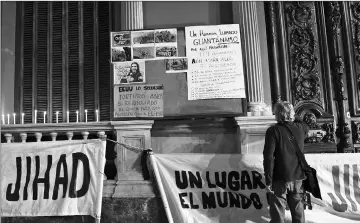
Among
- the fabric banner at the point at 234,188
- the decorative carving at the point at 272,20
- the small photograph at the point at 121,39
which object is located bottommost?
the fabric banner at the point at 234,188

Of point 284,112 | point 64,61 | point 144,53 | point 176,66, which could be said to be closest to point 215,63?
point 176,66

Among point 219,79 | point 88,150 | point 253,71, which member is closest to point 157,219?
point 88,150

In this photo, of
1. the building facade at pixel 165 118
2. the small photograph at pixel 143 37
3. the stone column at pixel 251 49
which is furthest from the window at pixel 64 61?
the stone column at pixel 251 49

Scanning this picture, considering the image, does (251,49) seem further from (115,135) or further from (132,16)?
(115,135)

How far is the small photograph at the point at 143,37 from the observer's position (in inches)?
263

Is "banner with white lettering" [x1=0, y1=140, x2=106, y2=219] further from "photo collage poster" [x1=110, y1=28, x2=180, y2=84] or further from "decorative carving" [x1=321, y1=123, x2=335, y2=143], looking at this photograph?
"decorative carving" [x1=321, y1=123, x2=335, y2=143]

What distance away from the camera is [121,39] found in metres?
6.71

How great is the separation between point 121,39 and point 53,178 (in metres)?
2.71

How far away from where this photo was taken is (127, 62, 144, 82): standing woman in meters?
6.52

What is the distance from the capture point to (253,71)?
6.89 metres

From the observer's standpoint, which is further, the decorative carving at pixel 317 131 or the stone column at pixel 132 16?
the decorative carving at pixel 317 131

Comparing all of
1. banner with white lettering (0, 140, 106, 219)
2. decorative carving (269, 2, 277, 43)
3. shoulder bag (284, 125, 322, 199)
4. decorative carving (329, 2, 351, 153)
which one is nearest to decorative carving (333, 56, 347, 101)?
decorative carving (329, 2, 351, 153)

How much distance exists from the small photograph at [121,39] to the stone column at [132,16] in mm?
345

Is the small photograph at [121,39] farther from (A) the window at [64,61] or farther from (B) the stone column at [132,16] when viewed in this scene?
(A) the window at [64,61]
